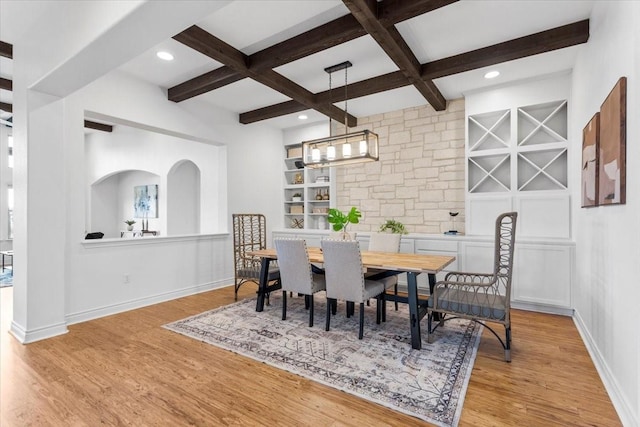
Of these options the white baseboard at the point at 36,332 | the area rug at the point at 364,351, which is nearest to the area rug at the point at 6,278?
the white baseboard at the point at 36,332

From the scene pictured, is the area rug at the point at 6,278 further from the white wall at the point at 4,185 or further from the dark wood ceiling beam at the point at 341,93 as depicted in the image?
the dark wood ceiling beam at the point at 341,93

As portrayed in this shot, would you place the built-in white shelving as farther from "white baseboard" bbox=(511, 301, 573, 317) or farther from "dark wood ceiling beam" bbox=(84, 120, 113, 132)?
"dark wood ceiling beam" bbox=(84, 120, 113, 132)

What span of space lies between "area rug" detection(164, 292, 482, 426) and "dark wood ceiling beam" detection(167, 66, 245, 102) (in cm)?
276

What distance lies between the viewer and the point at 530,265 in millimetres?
3832

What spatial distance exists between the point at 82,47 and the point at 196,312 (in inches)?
114

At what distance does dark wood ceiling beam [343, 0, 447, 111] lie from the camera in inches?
93.9

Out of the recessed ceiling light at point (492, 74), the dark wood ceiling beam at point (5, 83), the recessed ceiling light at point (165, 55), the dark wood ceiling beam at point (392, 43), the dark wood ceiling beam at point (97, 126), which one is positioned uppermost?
the dark wood ceiling beam at point (97, 126)

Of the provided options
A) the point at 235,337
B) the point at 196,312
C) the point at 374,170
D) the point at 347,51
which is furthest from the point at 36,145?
the point at 374,170

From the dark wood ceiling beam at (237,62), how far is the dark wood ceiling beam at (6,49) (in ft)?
6.11

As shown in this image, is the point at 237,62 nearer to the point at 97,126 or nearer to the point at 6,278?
the point at 97,126

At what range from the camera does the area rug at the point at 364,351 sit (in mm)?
2117

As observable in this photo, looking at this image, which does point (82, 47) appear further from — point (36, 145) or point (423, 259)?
point (423, 259)

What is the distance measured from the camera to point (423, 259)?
3.36m

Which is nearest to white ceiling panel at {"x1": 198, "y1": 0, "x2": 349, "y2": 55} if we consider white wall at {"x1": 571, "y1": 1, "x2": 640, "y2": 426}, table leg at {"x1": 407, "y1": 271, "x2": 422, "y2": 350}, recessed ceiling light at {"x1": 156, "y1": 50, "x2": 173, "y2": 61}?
recessed ceiling light at {"x1": 156, "y1": 50, "x2": 173, "y2": 61}
